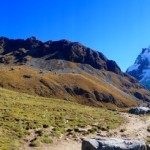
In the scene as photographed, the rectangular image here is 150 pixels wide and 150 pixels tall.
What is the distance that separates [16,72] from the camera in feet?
655

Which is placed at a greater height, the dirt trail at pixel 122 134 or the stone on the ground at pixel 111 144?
the dirt trail at pixel 122 134

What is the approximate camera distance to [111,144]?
28.5 m

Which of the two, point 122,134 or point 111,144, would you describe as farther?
point 122,134

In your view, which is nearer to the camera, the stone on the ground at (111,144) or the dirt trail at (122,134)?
A: the stone on the ground at (111,144)

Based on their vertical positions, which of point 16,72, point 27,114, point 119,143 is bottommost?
point 119,143

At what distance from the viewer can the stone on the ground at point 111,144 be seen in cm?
2824

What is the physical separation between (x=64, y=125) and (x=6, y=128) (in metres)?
8.08

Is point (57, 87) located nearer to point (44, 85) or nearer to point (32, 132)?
point (44, 85)

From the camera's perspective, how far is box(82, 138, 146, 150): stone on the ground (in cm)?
2824

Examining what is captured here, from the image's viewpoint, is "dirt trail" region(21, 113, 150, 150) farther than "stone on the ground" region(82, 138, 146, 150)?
Yes

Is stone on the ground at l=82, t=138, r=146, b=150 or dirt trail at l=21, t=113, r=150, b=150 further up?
dirt trail at l=21, t=113, r=150, b=150

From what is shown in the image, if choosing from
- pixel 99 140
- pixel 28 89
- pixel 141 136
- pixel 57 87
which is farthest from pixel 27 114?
pixel 57 87

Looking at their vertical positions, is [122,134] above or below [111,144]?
above

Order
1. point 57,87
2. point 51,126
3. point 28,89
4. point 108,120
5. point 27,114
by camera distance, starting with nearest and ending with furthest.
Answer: point 51,126 → point 27,114 → point 108,120 → point 28,89 → point 57,87
